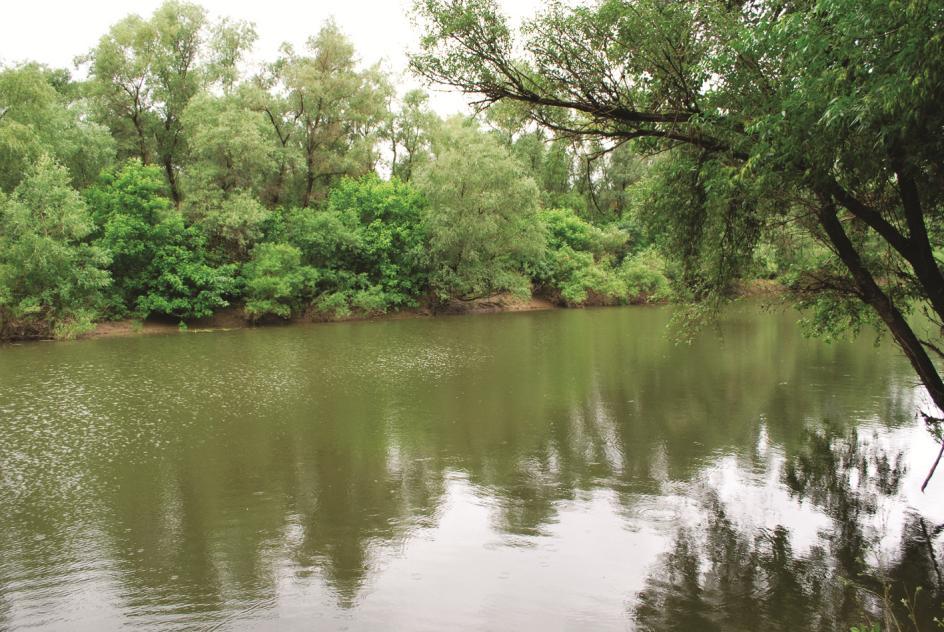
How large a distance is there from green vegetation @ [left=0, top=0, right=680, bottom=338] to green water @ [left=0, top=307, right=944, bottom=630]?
13.6m

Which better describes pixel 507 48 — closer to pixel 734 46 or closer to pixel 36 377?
pixel 734 46

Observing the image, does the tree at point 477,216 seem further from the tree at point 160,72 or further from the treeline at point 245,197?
the tree at point 160,72

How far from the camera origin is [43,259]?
84.1 ft

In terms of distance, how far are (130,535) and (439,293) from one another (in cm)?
3235

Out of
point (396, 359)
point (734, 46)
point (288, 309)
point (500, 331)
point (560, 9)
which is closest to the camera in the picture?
point (734, 46)

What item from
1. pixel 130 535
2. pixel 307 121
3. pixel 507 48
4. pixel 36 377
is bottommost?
pixel 130 535

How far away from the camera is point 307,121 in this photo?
132ft

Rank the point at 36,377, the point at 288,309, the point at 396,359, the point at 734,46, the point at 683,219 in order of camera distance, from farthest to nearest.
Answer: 1. the point at 288,309
2. the point at 396,359
3. the point at 36,377
4. the point at 683,219
5. the point at 734,46

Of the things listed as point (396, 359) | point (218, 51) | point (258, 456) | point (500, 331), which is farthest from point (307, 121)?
point (258, 456)

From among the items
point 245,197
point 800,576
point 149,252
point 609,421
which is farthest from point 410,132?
point 800,576

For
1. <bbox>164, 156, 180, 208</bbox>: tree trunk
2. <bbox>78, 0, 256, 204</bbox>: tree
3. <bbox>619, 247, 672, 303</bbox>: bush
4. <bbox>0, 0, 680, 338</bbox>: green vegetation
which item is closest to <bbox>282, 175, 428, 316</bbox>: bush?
<bbox>0, 0, 680, 338</bbox>: green vegetation

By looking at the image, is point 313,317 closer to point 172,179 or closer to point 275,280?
point 275,280

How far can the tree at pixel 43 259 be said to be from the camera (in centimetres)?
2562

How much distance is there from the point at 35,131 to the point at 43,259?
23.3ft
